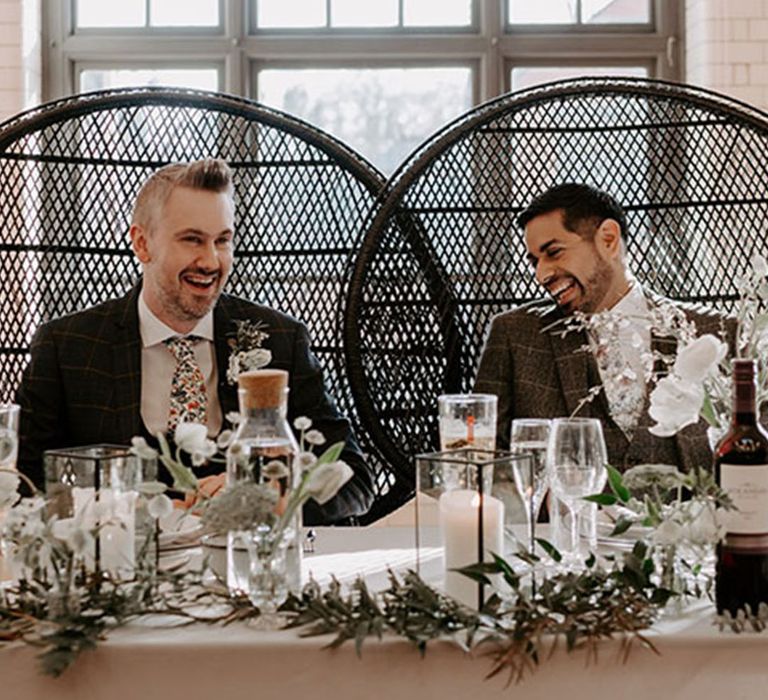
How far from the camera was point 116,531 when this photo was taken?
1.50 meters

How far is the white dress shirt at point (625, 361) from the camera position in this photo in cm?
270

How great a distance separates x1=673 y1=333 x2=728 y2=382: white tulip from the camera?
59.1 inches

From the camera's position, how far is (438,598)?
142 centimetres

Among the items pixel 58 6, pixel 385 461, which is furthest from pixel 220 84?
pixel 385 461

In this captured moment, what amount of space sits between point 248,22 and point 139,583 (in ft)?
10.5

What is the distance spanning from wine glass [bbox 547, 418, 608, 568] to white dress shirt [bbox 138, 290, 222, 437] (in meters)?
1.12

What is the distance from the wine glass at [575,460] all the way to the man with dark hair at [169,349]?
0.90 m

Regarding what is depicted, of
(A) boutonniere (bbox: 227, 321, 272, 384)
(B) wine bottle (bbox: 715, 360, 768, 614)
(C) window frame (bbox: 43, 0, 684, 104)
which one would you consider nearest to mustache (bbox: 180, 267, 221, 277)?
(A) boutonniere (bbox: 227, 321, 272, 384)

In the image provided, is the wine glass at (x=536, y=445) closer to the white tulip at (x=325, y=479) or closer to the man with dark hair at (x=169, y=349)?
the white tulip at (x=325, y=479)

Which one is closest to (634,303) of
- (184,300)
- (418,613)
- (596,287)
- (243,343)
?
(596,287)

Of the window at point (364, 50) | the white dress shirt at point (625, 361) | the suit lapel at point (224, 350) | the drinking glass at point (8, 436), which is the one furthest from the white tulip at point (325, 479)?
the window at point (364, 50)

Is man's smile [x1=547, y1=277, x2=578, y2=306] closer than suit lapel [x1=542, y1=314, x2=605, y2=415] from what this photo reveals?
No

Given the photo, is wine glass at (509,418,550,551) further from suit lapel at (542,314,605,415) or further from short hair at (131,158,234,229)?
short hair at (131,158,234,229)

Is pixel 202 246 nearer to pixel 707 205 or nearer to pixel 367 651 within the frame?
pixel 707 205
